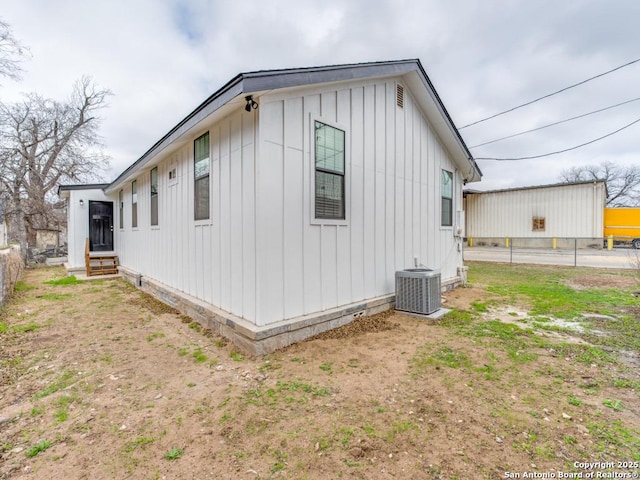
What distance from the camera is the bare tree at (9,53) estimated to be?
7.59m

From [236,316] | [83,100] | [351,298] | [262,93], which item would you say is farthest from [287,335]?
[83,100]

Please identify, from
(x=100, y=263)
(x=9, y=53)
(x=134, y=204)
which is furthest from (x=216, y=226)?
(x=9, y=53)

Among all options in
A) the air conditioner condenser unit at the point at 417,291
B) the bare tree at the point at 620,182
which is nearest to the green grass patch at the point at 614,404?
the air conditioner condenser unit at the point at 417,291

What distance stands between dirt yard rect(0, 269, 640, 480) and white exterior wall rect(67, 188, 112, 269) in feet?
25.5

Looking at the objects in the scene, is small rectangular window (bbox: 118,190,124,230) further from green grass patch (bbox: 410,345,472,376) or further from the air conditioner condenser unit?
green grass patch (bbox: 410,345,472,376)

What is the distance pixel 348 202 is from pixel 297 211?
1.00m

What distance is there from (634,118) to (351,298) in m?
11.9

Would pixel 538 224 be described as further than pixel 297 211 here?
Yes

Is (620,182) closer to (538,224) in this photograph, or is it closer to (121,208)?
(538,224)

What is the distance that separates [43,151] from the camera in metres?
14.8

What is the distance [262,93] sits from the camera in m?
3.37

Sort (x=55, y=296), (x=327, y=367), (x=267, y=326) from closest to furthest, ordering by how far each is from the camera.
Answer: (x=327, y=367) → (x=267, y=326) → (x=55, y=296)

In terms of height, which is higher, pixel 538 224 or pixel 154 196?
pixel 154 196

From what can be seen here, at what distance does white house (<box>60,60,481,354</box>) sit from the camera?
3.52 m
